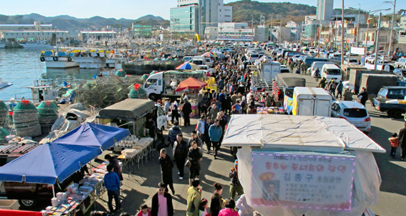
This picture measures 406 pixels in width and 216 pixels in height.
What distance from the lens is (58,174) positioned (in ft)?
20.5

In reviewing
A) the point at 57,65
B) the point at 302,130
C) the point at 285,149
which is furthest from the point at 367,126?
the point at 57,65

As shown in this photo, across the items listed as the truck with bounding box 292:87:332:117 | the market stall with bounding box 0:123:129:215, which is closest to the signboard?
the market stall with bounding box 0:123:129:215

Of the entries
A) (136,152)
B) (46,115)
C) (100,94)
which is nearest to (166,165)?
(136,152)

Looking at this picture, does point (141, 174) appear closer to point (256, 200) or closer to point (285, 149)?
point (256, 200)

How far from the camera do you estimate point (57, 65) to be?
66.6 meters

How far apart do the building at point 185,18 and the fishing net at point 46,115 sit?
154 metres

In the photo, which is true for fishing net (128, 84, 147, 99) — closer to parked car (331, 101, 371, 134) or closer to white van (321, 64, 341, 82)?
parked car (331, 101, 371, 134)

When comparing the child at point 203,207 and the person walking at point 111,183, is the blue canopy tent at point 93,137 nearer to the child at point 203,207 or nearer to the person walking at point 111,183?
the person walking at point 111,183

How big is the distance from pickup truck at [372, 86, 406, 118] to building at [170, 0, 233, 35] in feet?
483

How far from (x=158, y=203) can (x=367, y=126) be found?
10.2m

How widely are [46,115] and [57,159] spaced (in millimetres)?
8722

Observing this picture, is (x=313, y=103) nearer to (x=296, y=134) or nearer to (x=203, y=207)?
(x=296, y=134)

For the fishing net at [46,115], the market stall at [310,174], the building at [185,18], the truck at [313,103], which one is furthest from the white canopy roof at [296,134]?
the building at [185,18]

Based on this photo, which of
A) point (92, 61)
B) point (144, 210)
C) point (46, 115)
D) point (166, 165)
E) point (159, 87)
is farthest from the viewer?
point (92, 61)
